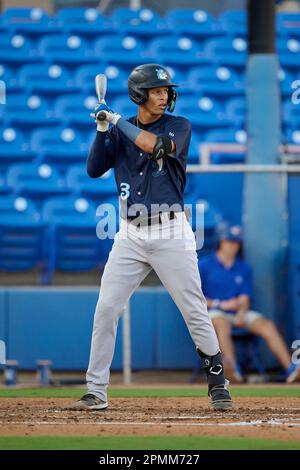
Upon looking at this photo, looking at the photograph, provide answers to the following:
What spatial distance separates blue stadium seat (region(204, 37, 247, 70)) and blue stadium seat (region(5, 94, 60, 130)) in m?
2.24

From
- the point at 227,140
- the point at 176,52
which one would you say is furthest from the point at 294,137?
the point at 176,52

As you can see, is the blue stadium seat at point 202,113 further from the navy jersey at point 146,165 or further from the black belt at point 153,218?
the black belt at point 153,218

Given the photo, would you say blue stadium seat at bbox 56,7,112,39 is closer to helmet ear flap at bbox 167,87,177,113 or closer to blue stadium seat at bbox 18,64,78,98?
blue stadium seat at bbox 18,64,78,98

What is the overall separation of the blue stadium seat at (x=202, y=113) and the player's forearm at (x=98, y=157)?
556 cm

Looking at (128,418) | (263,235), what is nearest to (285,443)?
(128,418)

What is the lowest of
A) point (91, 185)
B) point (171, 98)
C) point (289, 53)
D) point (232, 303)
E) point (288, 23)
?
point (232, 303)

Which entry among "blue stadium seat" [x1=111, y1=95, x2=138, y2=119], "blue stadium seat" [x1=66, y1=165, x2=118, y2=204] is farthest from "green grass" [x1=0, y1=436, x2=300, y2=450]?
"blue stadium seat" [x1=111, y1=95, x2=138, y2=119]

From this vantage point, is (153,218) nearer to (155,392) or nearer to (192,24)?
(155,392)

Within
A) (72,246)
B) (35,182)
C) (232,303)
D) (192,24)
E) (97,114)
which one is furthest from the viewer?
(192,24)

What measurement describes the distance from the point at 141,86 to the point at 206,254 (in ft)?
12.1

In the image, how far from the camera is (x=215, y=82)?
12.2m

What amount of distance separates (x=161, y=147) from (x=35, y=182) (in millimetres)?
4932

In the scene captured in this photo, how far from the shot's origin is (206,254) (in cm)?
905

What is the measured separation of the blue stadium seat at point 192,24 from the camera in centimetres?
1341
